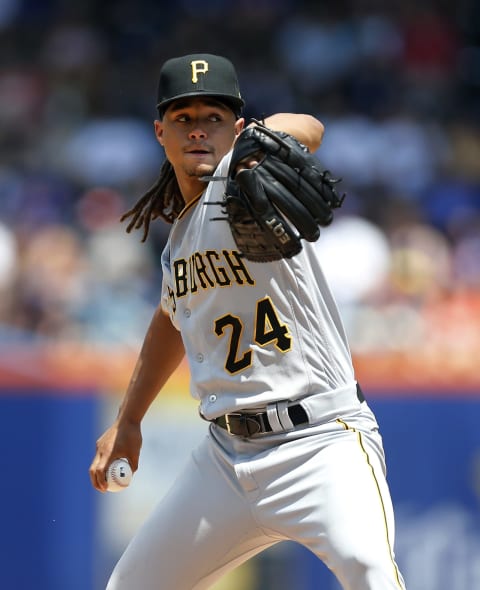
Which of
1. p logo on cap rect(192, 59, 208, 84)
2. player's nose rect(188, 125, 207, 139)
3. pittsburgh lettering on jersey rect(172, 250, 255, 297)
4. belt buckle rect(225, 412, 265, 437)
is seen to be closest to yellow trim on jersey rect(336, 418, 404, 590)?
belt buckle rect(225, 412, 265, 437)

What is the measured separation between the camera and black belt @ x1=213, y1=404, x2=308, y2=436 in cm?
338

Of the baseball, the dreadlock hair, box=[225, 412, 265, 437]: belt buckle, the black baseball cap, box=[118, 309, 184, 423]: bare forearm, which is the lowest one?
the baseball

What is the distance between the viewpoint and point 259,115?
363 inches

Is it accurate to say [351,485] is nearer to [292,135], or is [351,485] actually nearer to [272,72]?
[292,135]

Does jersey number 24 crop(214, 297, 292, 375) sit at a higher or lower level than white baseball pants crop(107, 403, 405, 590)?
higher

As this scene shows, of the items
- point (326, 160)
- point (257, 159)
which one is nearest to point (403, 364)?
point (257, 159)

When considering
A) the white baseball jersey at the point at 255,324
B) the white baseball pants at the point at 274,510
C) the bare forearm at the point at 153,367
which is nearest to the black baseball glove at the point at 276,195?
the white baseball jersey at the point at 255,324

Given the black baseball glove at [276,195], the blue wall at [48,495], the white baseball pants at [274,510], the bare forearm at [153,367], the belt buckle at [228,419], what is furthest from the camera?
the blue wall at [48,495]

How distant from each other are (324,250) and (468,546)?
2.64 meters

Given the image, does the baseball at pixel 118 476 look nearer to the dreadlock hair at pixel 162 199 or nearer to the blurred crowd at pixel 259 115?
the dreadlock hair at pixel 162 199

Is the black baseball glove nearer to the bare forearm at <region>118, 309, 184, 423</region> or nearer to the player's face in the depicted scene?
the player's face

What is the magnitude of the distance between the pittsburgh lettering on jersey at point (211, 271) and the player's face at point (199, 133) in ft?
0.88

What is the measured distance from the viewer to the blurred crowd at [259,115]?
25.2 feet

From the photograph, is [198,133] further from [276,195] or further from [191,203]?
[276,195]
